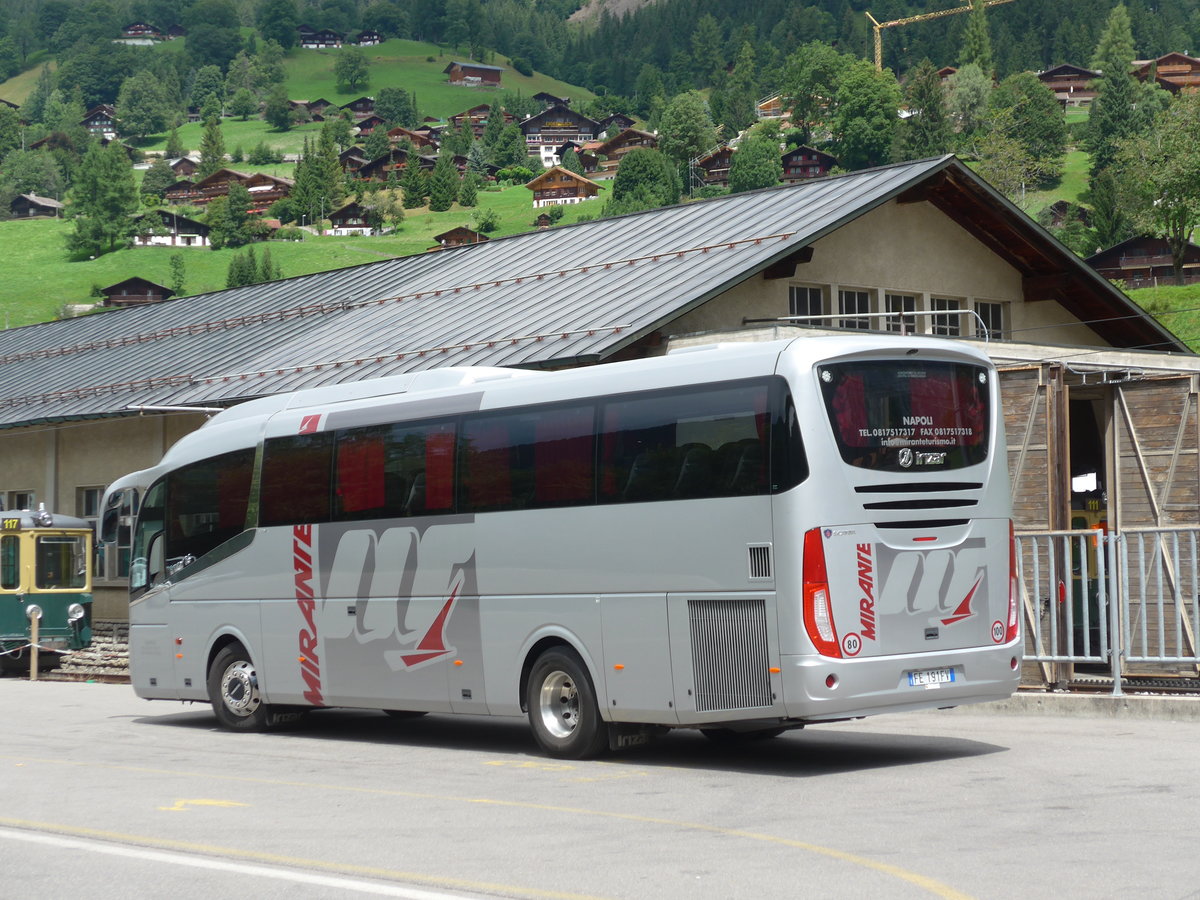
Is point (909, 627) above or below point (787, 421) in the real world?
below

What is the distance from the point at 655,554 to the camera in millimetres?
12477

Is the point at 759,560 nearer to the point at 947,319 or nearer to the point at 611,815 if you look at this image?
the point at 611,815

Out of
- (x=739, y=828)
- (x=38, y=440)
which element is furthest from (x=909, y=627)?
(x=38, y=440)

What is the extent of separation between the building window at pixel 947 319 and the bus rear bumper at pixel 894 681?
1462cm

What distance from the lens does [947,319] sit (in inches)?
1061

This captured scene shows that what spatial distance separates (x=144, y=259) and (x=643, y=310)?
134 meters

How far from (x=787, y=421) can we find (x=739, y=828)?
328 cm

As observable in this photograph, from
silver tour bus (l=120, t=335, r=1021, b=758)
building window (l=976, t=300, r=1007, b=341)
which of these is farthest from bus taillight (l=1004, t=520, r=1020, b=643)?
building window (l=976, t=300, r=1007, b=341)

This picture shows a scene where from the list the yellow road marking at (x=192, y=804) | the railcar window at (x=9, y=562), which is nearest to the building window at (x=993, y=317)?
the railcar window at (x=9, y=562)

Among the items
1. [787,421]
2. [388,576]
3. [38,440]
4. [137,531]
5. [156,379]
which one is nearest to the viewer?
[787,421]

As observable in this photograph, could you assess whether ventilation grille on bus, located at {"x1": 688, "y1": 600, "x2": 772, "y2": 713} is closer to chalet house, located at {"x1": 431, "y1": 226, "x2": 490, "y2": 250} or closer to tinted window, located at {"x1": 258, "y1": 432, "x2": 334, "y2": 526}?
tinted window, located at {"x1": 258, "y1": 432, "x2": 334, "y2": 526}

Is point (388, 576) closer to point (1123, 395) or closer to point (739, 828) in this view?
point (739, 828)

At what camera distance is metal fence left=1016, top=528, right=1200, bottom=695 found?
14.7m

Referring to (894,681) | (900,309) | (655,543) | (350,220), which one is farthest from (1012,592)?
(350,220)
